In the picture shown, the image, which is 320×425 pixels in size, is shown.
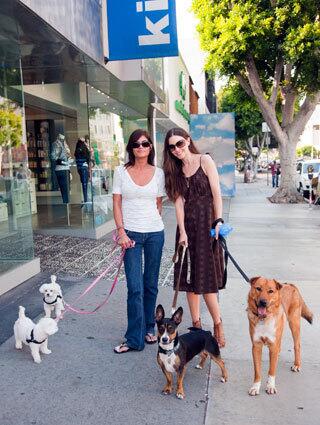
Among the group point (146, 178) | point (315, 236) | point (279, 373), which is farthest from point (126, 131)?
point (279, 373)

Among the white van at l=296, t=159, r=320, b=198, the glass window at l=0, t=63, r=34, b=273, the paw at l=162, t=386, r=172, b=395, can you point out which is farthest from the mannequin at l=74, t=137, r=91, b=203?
the white van at l=296, t=159, r=320, b=198

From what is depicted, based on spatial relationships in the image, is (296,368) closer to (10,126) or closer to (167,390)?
(167,390)

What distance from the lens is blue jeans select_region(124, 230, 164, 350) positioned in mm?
3912

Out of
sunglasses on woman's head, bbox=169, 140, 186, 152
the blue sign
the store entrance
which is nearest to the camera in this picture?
sunglasses on woman's head, bbox=169, 140, 186, 152

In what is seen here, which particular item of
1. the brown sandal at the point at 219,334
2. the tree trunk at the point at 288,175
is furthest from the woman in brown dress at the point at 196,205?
the tree trunk at the point at 288,175

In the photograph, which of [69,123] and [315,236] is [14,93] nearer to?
[69,123]

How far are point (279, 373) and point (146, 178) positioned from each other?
1.91 meters

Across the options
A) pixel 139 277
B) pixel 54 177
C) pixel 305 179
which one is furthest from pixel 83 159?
pixel 305 179

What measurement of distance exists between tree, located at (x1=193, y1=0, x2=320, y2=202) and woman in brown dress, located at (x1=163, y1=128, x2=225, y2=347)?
11.7 m

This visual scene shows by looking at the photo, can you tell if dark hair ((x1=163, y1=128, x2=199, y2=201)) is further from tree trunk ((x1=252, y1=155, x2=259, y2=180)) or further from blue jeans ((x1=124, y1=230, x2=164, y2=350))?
tree trunk ((x1=252, y1=155, x2=259, y2=180))

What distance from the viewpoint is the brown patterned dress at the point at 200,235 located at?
3.91 m

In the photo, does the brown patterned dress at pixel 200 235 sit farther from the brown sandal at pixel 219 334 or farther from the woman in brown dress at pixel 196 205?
the brown sandal at pixel 219 334

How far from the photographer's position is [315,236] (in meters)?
9.77

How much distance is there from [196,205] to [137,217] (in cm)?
52
